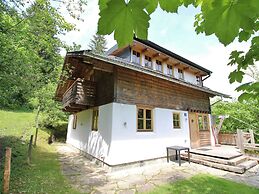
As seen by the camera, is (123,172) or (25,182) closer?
(25,182)

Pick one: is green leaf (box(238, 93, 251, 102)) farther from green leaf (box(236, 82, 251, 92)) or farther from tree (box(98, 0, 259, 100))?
tree (box(98, 0, 259, 100))

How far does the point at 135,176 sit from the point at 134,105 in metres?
3.05

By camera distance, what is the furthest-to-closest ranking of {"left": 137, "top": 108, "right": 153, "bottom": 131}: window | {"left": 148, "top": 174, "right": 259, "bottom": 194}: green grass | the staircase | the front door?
the front door < {"left": 137, "top": 108, "right": 153, "bottom": 131}: window < the staircase < {"left": 148, "top": 174, "right": 259, "bottom": 194}: green grass

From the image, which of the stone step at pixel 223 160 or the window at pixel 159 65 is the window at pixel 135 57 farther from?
the stone step at pixel 223 160

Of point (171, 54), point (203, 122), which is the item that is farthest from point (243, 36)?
point (203, 122)

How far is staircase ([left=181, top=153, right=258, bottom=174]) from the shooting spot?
6.78 metres

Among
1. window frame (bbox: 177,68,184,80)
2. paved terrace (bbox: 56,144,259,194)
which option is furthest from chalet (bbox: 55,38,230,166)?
window frame (bbox: 177,68,184,80)

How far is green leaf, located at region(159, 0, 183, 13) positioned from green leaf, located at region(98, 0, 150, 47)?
0.44ft

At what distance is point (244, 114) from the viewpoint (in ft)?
47.8

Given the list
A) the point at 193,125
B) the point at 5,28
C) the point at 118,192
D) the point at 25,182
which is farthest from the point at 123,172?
the point at 5,28

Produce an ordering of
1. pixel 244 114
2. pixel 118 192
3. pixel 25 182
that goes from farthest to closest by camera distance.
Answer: pixel 244 114 → pixel 25 182 → pixel 118 192

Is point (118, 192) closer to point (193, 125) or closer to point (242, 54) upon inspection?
point (242, 54)

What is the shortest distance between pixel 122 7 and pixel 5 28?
6935mm

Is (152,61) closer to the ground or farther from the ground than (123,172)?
farther from the ground
